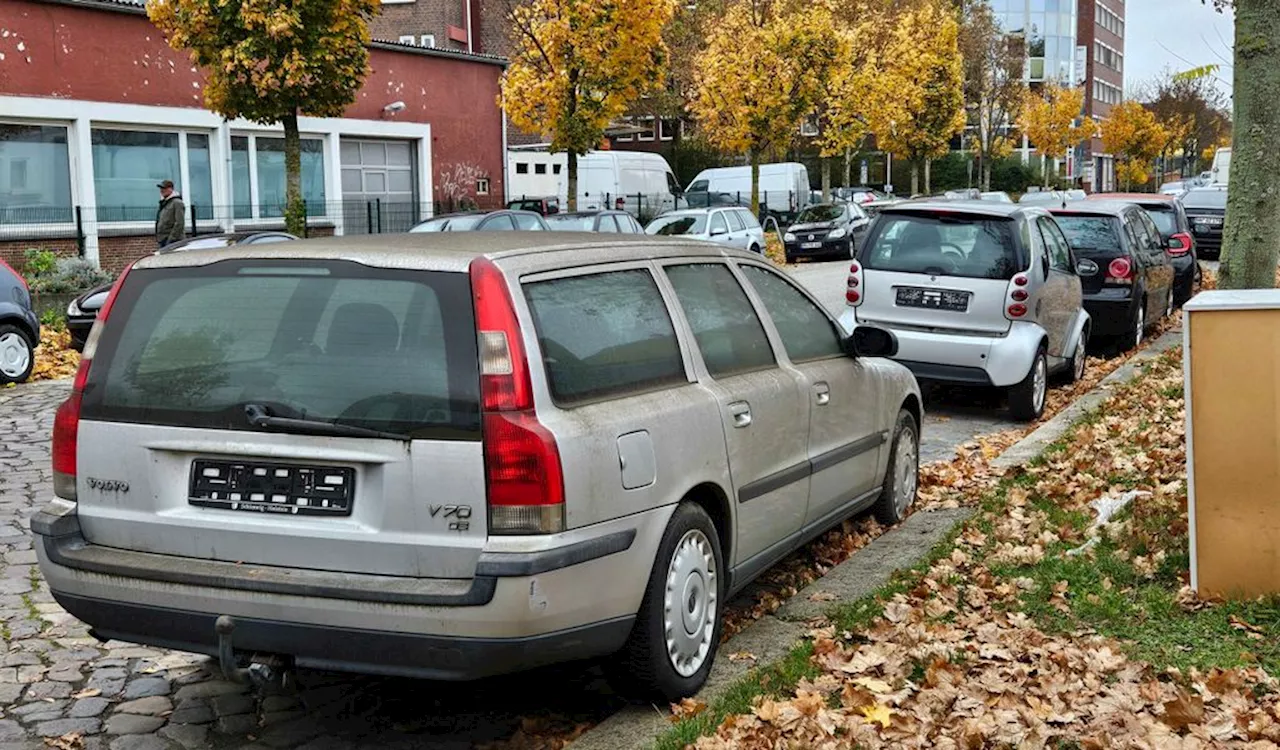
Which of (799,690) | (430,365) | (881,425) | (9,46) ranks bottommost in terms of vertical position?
(799,690)

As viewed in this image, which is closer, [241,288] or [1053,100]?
[241,288]

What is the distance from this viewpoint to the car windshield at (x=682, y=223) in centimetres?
2630

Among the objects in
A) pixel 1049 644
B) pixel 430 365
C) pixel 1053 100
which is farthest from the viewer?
pixel 1053 100

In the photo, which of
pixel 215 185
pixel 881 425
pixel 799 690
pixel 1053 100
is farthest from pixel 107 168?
pixel 1053 100

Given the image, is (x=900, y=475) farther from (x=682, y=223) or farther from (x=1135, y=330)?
(x=682, y=223)

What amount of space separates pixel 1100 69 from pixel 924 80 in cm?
6991

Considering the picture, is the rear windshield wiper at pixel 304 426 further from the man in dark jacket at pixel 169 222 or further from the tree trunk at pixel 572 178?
the tree trunk at pixel 572 178

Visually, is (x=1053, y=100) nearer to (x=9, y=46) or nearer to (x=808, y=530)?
(x=9, y=46)

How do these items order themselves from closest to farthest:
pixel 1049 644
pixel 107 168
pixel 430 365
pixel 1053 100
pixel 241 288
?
1. pixel 430 365
2. pixel 241 288
3. pixel 1049 644
4. pixel 107 168
5. pixel 1053 100

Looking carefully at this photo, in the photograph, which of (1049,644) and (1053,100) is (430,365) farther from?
(1053,100)

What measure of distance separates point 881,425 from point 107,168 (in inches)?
882

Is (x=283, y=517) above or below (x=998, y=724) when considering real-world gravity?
above

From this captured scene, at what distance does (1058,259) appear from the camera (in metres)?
12.1

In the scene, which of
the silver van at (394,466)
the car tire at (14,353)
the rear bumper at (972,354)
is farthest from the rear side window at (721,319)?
the car tire at (14,353)
